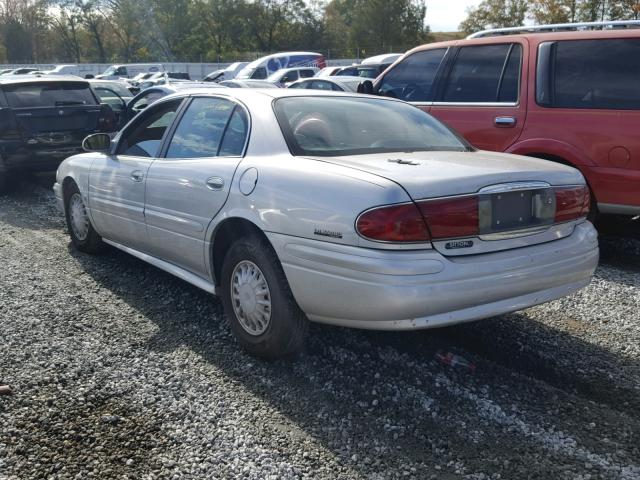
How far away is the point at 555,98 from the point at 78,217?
435 cm

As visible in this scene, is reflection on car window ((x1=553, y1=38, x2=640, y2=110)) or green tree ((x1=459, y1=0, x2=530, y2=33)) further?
green tree ((x1=459, y1=0, x2=530, y2=33))

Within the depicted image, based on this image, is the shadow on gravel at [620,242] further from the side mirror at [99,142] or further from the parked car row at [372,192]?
the side mirror at [99,142]

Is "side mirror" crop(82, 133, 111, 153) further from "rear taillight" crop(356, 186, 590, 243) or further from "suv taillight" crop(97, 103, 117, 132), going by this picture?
"suv taillight" crop(97, 103, 117, 132)

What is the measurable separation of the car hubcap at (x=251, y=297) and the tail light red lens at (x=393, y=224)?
78cm

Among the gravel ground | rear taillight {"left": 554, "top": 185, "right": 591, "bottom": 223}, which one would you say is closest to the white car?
the gravel ground

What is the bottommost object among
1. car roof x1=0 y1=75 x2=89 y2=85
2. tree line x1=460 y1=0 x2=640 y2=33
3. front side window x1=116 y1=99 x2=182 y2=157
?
front side window x1=116 y1=99 x2=182 y2=157

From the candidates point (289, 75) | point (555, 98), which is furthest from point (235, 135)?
point (289, 75)

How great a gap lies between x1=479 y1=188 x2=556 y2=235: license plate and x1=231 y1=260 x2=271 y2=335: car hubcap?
1205 mm

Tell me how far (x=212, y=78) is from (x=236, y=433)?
87.9 ft

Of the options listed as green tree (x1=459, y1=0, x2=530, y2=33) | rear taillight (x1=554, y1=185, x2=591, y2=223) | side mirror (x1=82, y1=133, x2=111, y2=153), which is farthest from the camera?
green tree (x1=459, y1=0, x2=530, y2=33)

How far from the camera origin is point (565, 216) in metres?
3.67

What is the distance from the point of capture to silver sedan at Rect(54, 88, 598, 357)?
314cm

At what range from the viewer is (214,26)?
68.2 m

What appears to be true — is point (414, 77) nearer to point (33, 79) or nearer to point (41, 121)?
point (41, 121)
